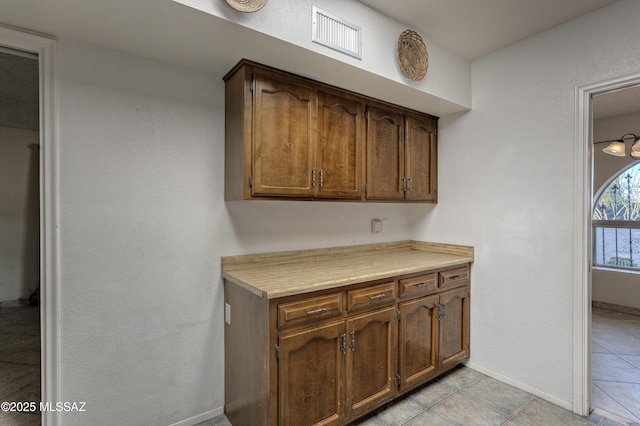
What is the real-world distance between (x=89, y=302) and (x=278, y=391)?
1093mm

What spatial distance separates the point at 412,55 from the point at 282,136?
43.1 inches

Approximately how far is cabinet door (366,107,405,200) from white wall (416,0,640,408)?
0.58 metres

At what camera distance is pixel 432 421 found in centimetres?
190

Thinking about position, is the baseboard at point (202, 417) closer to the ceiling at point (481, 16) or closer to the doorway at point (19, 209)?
the doorway at point (19, 209)

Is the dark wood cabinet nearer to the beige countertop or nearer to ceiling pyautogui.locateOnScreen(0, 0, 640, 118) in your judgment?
ceiling pyautogui.locateOnScreen(0, 0, 640, 118)

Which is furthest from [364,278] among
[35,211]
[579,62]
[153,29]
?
[35,211]

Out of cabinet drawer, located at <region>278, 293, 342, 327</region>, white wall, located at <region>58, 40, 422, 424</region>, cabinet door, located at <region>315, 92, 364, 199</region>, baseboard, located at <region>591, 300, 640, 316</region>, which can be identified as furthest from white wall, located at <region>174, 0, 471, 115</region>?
baseboard, located at <region>591, 300, 640, 316</region>

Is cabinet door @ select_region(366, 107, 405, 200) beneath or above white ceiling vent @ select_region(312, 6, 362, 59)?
beneath

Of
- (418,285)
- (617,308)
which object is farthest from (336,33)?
(617,308)

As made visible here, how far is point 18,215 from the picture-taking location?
3.78m

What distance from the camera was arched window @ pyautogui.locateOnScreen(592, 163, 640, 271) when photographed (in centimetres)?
398

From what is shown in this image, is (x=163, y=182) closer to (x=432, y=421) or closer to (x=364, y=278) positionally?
(x=364, y=278)

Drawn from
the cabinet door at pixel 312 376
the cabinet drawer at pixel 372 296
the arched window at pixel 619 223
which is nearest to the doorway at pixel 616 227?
the arched window at pixel 619 223

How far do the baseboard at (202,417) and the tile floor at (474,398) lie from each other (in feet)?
0.12
